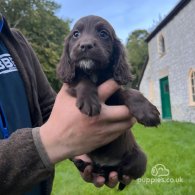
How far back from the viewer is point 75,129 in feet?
6.58

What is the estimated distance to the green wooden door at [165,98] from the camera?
85.7ft

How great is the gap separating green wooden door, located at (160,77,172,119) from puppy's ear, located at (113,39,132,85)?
23523mm

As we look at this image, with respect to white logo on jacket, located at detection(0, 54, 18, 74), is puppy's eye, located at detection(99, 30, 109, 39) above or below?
above

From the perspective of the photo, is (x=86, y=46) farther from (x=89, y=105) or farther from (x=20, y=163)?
(x=20, y=163)

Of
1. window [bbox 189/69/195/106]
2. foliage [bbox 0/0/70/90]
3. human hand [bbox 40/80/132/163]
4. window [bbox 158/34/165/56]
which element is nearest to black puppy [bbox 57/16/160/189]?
human hand [bbox 40/80/132/163]

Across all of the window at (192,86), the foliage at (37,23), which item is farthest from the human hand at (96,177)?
the foliage at (37,23)

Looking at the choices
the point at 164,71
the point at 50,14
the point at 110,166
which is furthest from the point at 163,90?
the point at 110,166

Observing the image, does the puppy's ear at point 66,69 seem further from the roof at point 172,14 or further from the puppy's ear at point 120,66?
the roof at point 172,14

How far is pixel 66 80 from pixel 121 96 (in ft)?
1.24

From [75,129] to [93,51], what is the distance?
25.0 inches

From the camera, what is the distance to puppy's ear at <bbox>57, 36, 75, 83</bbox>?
2.62 metres

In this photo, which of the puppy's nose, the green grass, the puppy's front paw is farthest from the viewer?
the green grass

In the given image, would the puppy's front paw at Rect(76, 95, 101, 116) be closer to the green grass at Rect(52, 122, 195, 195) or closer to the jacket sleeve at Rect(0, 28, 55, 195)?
the jacket sleeve at Rect(0, 28, 55, 195)

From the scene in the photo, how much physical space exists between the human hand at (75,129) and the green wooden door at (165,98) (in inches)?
954
